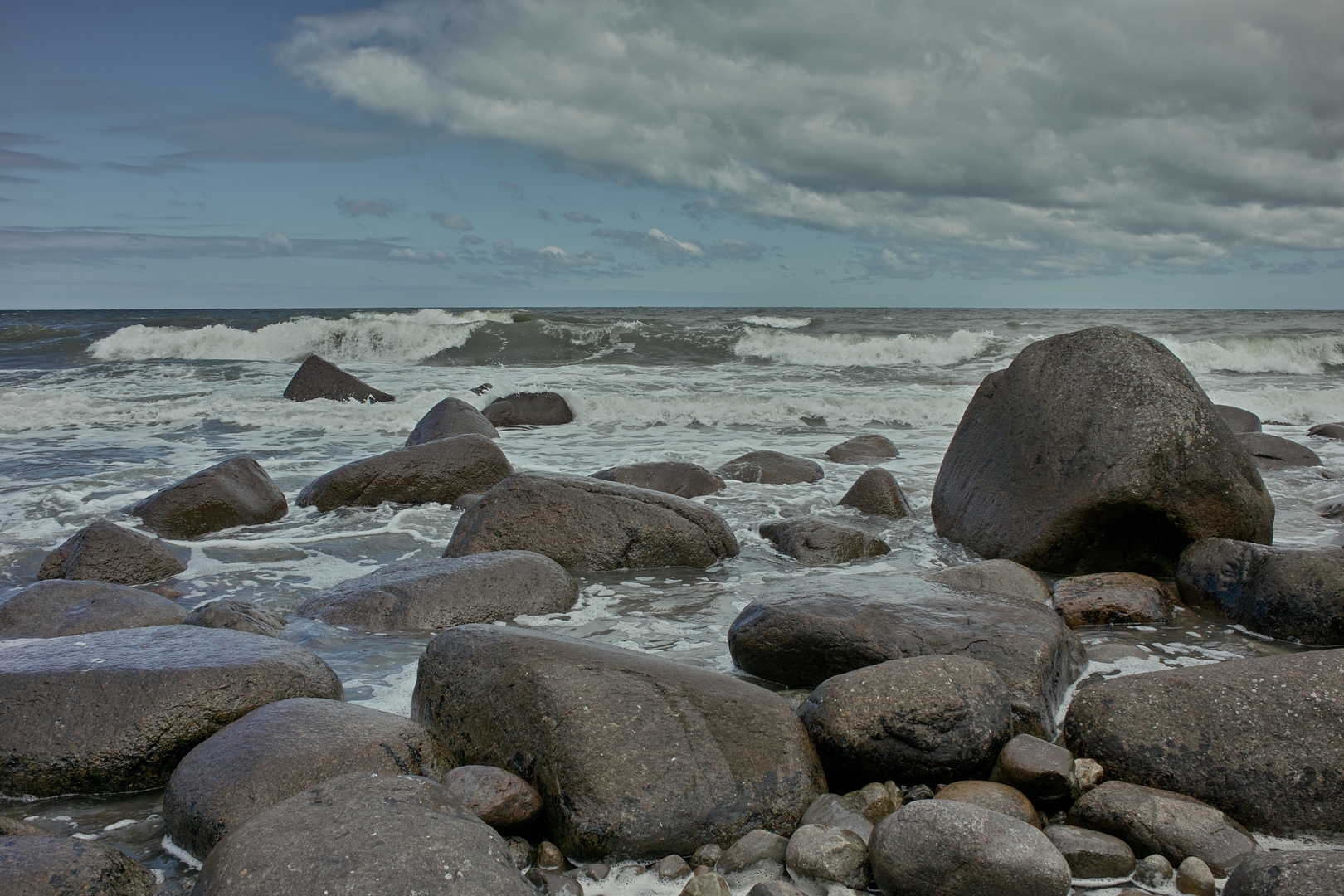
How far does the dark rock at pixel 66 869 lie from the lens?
2.05m

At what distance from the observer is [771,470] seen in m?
8.33

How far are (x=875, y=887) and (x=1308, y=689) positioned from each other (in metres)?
1.64

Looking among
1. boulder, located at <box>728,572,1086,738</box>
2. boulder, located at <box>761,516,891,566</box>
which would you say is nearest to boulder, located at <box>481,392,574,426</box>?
boulder, located at <box>761,516,891,566</box>

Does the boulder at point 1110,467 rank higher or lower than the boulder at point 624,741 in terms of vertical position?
higher

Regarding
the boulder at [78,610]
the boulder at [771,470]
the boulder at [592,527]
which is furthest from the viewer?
the boulder at [771,470]

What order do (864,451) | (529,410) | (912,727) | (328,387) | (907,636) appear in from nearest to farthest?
(912,727)
(907,636)
(864,451)
(529,410)
(328,387)

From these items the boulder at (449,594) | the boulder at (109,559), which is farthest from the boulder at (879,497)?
the boulder at (109,559)

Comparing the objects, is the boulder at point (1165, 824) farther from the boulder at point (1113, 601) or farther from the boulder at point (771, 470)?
the boulder at point (771, 470)

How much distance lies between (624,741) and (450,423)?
283 inches

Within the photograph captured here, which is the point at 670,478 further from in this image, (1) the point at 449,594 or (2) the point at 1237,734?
(2) the point at 1237,734

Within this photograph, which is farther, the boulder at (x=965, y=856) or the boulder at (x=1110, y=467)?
the boulder at (x=1110, y=467)

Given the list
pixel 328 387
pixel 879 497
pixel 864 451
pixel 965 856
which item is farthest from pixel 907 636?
pixel 328 387

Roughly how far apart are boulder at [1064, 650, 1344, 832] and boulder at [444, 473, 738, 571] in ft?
9.73

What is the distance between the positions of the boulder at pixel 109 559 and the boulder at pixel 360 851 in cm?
390
